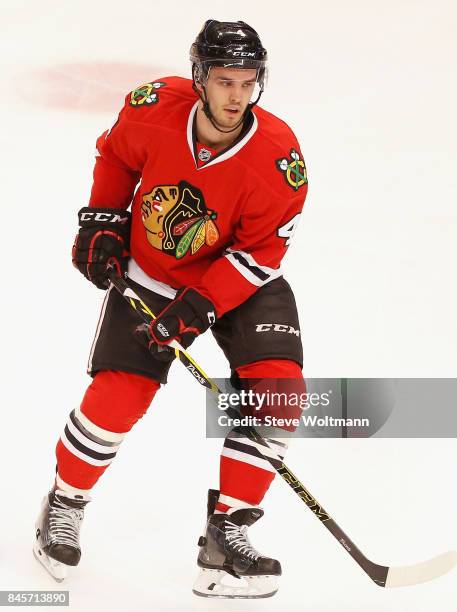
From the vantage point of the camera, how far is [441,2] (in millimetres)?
5480

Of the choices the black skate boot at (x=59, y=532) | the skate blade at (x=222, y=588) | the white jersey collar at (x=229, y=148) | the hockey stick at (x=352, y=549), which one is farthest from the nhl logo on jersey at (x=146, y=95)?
the skate blade at (x=222, y=588)

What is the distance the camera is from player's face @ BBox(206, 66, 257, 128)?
8.45ft

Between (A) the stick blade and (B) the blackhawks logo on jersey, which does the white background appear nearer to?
(A) the stick blade

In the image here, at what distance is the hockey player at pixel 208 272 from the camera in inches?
103

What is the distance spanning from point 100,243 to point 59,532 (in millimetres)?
728

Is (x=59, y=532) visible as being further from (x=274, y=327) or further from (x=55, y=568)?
(x=274, y=327)

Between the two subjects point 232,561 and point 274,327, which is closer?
point 232,561

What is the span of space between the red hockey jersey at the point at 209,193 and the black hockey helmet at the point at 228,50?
136 mm

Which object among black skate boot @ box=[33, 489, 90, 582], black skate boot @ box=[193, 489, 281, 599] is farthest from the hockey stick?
black skate boot @ box=[33, 489, 90, 582]

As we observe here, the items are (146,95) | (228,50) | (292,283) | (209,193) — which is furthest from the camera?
(292,283)

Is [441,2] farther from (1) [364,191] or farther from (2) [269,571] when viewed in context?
(2) [269,571]

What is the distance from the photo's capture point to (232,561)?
2594mm

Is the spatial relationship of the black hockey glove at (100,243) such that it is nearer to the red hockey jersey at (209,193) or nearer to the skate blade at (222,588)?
the red hockey jersey at (209,193)

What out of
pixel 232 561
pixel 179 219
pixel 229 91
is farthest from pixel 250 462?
pixel 229 91
